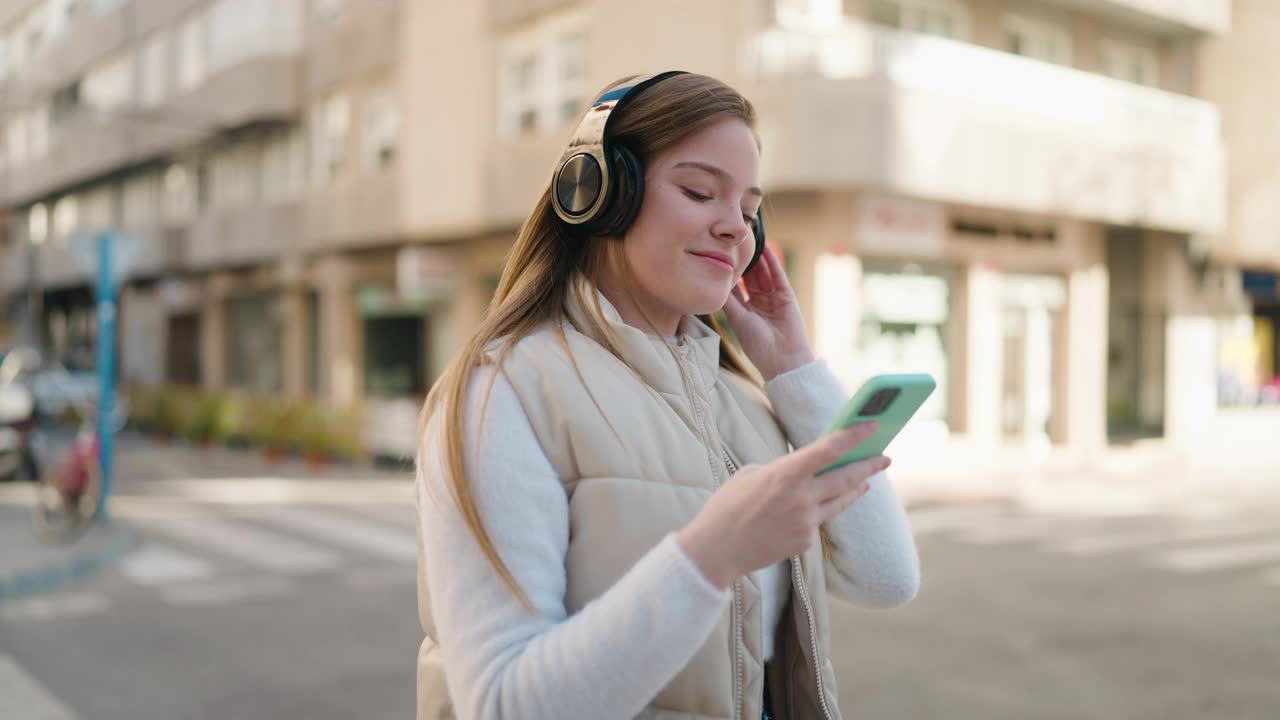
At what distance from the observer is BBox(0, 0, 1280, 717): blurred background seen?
7.27 meters

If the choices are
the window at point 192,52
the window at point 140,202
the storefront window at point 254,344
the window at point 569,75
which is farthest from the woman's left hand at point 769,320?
the window at point 140,202

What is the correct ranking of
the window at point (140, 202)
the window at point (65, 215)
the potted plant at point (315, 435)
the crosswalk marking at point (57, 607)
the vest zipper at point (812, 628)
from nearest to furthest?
1. the vest zipper at point (812, 628)
2. the crosswalk marking at point (57, 607)
3. the potted plant at point (315, 435)
4. the window at point (140, 202)
5. the window at point (65, 215)

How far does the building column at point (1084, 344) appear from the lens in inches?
703

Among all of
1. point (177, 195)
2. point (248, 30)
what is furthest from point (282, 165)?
point (177, 195)

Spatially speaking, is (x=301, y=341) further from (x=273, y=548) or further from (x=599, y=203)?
(x=599, y=203)

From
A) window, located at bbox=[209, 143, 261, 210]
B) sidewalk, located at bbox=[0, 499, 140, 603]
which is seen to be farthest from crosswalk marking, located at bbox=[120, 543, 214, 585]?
window, located at bbox=[209, 143, 261, 210]

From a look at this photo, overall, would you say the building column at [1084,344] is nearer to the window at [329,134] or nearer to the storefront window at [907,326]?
the storefront window at [907,326]

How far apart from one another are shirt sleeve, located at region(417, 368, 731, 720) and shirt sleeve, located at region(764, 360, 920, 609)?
23.0 inches

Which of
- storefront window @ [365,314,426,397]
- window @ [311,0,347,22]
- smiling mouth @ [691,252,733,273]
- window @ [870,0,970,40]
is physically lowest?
storefront window @ [365,314,426,397]

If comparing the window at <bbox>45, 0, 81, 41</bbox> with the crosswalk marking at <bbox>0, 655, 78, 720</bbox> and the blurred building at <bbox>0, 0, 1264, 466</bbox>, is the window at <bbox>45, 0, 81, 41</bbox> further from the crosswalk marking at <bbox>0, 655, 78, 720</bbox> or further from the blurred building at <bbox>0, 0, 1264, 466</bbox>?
the crosswalk marking at <bbox>0, 655, 78, 720</bbox>

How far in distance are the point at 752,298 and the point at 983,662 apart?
4.90 m

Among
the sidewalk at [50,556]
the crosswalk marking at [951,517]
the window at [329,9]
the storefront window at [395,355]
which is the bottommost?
the crosswalk marking at [951,517]

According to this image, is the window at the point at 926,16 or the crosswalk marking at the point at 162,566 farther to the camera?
the window at the point at 926,16

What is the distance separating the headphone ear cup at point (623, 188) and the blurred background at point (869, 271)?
4.22 meters
